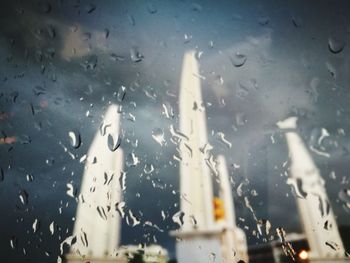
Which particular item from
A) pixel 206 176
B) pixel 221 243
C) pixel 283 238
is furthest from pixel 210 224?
pixel 283 238

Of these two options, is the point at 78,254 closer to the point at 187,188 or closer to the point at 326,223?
the point at 326,223

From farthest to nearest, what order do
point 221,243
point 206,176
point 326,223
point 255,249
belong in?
1. point 255,249
2. point 206,176
3. point 221,243
4. point 326,223

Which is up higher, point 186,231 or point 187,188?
point 187,188

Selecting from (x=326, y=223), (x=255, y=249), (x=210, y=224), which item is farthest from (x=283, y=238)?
(x=255, y=249)

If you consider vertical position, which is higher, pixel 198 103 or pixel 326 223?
pixel 198 103

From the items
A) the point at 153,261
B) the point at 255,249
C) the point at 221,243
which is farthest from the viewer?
the point at 255,249

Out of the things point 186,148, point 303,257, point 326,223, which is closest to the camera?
point 326,223

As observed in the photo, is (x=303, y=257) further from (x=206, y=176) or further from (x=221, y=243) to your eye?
(x=206, y=176)

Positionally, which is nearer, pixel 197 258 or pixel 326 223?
pixel 326 223

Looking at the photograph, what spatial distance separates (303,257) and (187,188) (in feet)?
25.5

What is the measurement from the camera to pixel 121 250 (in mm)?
7367

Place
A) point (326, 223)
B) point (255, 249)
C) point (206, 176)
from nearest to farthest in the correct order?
1. point (326, 223)
2. point (206, 176)
3. point (255, 249)

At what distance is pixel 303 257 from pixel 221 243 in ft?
19.8

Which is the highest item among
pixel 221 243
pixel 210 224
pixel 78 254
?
pixel 210 224
